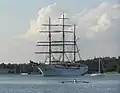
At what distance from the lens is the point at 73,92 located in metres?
73.4

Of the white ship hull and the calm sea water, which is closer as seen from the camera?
the calm sea water

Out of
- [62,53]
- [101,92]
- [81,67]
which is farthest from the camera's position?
[81,67]

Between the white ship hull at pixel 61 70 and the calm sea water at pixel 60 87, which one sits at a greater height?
the white ship hull at pixel 61 70

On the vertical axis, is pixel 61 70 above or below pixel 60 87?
above

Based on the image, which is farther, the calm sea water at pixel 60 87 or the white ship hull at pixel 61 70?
the white ship hull at pixel 61 70

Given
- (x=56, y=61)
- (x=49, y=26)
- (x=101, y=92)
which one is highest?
(x=49, y=26)

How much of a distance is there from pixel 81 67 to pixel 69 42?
10093 mm

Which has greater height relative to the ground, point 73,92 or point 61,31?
point 61,31

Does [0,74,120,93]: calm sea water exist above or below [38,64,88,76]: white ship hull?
below

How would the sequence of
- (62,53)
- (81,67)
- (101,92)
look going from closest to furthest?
(101,92) → (62,53) → (81,67)

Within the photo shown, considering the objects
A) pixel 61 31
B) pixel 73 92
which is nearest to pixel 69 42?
pixel 61 31

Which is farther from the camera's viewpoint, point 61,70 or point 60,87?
point 61,70

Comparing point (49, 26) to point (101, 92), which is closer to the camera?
point (101, 92)

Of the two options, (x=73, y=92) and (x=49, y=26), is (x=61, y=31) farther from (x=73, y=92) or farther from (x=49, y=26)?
(x=73, y=92)
